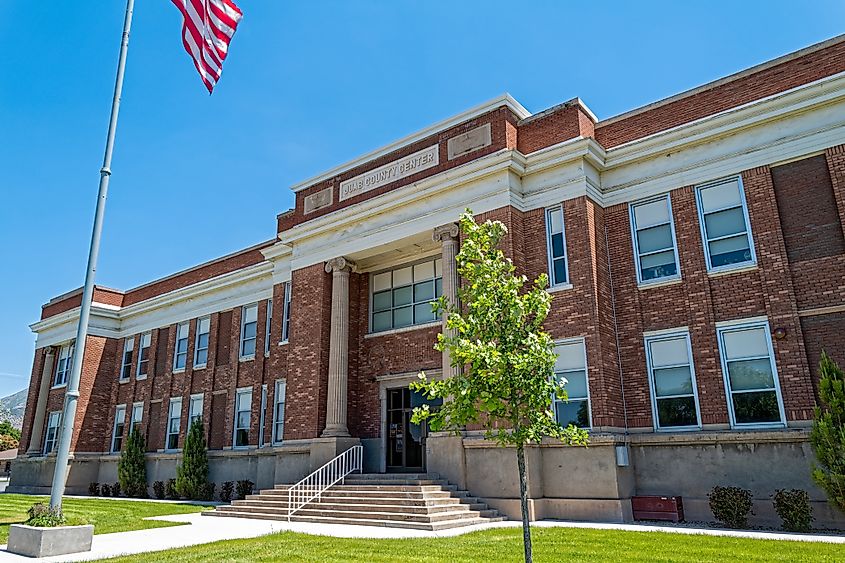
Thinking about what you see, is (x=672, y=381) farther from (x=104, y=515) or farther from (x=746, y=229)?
(x=104, y=515)

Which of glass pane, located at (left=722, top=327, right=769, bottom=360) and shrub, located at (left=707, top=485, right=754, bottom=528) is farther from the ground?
glass pane, located at (left=722, top=327, right=769, bottom=360)

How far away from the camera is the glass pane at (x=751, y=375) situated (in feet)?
45.6

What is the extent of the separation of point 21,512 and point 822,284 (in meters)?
21.0

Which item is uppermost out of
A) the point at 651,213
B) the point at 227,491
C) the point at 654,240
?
the point at 651,213

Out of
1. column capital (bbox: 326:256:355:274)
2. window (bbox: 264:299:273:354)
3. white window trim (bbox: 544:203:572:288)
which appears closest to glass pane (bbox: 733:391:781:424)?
white window trim (bbox: 544:203:572:288)

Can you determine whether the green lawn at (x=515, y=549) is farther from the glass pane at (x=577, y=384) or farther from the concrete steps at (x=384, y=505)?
the glass pane at (x=577, y=384)

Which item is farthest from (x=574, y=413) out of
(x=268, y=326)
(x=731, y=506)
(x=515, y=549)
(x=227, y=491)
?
(x=268, y=326)

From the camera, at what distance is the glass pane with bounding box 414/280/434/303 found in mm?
20109

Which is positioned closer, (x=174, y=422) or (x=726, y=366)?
(x=726, y=366)

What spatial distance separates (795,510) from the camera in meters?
12.3

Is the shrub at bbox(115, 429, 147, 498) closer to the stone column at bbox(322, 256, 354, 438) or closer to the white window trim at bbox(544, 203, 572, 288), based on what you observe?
the stone column at bbox(322, 256, 354, 438)

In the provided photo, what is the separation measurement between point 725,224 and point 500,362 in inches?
424

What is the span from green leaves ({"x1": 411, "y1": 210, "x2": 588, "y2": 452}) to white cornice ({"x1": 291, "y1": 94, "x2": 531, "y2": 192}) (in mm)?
11242

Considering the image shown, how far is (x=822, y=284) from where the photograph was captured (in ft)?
44.9
